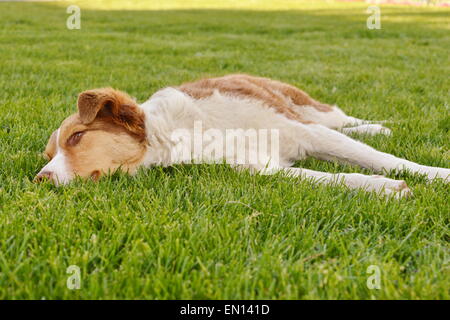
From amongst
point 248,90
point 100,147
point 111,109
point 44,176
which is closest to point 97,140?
point 100,147

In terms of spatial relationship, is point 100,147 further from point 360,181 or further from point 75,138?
point 360,181

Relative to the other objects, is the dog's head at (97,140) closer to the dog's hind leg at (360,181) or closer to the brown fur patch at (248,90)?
the brown fur patch at (248,90)

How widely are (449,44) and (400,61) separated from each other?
3.97m

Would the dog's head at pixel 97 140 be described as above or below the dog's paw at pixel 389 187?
above

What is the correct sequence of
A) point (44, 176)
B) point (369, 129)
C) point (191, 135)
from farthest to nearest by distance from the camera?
point (369, 129) → point (191, 135) → point (44, 176)

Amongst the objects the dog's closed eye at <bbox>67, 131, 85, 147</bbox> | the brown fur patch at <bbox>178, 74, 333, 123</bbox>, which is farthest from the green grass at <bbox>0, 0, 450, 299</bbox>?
the brown fur patch at <bbox>178, 74, 333, 123</bbox>

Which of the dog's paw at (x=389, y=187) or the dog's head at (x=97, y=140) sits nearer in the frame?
the dog's paw at (x=389, y=187)

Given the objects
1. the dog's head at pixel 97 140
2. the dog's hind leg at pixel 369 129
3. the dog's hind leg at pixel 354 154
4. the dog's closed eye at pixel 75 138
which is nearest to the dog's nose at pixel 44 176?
the dog's head at pixel 97 140

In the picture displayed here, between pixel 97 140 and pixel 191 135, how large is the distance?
814mm

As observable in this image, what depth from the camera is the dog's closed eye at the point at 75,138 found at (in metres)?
3.34

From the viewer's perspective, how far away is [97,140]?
11.1ft

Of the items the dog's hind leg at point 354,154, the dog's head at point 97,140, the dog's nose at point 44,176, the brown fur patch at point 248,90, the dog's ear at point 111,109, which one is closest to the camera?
the dog's nose at point 44,176

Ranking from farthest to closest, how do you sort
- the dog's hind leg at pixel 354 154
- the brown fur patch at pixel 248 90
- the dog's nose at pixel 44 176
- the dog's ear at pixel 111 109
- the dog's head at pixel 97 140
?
the brown fur patch at pixel 248 90 < the dog's hind leg at pixel 354 154 < the dog's ear at pixel 111 109 < the dog's head at pixel 97 140 < the dog's nose at pixel 44 176

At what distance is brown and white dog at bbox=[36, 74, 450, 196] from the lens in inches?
130
